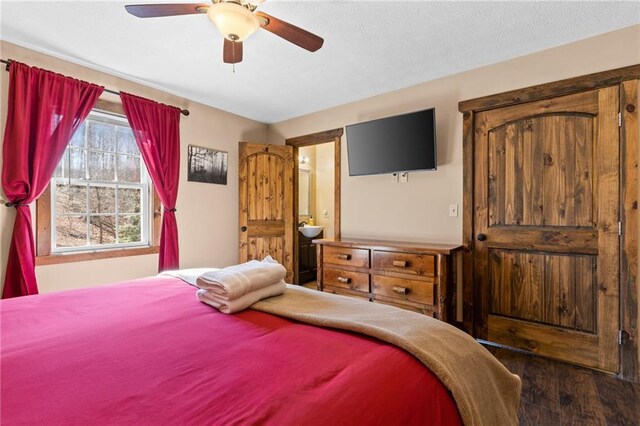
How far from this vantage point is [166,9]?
5.13 feet

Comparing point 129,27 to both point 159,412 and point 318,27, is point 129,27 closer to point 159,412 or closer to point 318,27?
point 318,27

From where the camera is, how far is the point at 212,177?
3691 mm

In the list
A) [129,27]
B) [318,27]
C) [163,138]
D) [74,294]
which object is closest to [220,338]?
[74,294]

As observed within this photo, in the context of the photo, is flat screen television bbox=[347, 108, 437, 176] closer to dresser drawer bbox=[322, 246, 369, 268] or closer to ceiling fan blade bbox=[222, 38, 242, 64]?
dresser drawer bbox=[322, 246, 369, 268]

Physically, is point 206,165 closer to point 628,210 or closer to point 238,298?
point 238,298

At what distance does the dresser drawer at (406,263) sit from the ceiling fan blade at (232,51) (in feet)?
6.27

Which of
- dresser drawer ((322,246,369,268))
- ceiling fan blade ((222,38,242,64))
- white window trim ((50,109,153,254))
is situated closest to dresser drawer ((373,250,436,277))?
dresser drawer ((322,246,369,268))

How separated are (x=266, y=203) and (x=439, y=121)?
225 cm

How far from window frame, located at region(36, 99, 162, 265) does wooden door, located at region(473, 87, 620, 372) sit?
310cm

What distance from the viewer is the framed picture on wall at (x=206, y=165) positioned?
11.4ft

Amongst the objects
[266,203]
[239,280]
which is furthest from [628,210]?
[266,203]

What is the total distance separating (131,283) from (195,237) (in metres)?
1.70

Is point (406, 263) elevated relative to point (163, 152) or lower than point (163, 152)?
→ lower

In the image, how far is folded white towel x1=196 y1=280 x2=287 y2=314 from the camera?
4.31 ft
